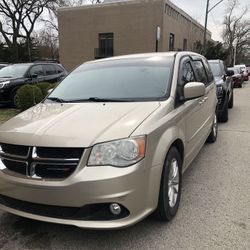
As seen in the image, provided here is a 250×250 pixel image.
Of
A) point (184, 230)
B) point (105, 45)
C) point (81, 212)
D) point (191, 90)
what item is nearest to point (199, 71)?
point (191, 90)

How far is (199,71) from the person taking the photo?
5.52 meters

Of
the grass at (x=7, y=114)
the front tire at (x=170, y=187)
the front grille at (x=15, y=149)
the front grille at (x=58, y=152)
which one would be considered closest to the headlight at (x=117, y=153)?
the front grille at (x=58, y=152)

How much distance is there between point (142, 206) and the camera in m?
3.03

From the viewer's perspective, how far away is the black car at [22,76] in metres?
11.5

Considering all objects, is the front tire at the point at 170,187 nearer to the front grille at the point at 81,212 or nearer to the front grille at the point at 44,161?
the front grille at the point at 81,212

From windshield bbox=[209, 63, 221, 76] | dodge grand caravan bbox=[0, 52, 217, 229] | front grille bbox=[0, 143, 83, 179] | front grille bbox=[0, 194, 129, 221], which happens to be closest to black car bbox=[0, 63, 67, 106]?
windshield bbox=[209, 63, 221, 76]

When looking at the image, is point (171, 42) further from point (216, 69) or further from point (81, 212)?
point (81, 212)

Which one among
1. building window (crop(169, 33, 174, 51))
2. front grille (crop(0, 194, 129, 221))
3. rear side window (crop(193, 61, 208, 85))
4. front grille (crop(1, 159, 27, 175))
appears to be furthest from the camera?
building window (crop(169, 33, 174, 51))

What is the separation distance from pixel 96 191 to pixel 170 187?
1.02 metres

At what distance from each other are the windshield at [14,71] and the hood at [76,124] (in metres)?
8.85

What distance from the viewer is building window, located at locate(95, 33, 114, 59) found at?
38.3 meters

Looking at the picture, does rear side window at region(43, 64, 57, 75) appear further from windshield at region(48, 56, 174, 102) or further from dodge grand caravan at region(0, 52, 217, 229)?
dodge grand caravan at region(0, 52, 217, 229)

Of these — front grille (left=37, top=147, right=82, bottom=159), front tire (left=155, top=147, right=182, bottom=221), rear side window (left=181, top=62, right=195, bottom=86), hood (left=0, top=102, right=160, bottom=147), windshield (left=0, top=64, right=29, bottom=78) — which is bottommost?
front tire (left=155, top=147, right=182, bottom=221)

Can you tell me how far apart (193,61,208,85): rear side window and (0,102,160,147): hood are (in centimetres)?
185
